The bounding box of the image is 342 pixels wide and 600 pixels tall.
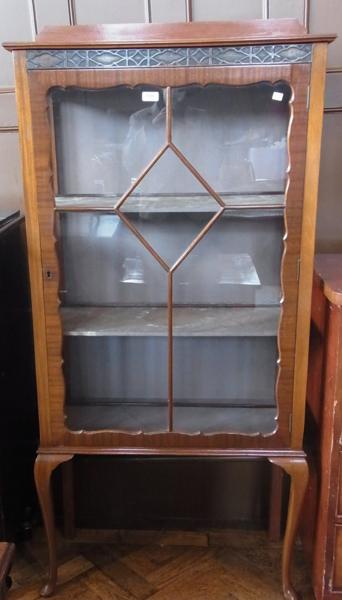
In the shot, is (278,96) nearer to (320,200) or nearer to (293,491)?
(320,200)

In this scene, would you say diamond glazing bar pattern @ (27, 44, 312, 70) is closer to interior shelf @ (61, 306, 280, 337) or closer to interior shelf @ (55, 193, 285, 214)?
interior shelf @ (55, 193, 285, 214)

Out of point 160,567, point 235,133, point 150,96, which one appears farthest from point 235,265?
point 160,567

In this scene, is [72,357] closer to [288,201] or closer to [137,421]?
[137,421]

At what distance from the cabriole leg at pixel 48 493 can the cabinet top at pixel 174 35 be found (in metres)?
0.73

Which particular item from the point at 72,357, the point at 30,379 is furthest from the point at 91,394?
the point at 30,379

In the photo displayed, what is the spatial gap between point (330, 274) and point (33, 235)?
55 centimetres

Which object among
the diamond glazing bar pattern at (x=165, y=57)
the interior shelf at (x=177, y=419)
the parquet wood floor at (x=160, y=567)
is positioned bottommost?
the parquet wood floor at (x=160, y=567)

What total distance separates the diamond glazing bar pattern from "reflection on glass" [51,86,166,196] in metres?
0.04

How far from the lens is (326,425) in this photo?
1035 mm

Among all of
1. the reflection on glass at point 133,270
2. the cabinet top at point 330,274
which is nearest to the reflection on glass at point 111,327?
the reflection on glass at point 133,270

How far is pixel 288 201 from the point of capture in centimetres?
95

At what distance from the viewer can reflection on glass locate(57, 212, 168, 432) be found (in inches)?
41.0

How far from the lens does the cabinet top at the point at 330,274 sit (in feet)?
3.09

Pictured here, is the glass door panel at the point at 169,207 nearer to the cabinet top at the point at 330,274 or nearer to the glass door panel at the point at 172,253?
the glass door panel at the point at 172,253
